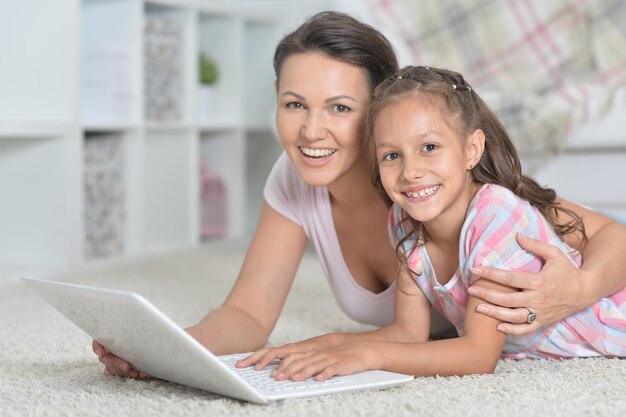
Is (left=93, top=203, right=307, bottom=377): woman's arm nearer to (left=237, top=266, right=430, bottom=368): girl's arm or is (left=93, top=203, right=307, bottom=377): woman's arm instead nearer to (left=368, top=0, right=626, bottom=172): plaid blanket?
(left=237, top=266, right=430, bottom=368): girl's arm

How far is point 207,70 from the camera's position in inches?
134

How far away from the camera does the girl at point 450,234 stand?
4.06 feet

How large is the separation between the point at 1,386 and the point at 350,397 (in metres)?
0.49

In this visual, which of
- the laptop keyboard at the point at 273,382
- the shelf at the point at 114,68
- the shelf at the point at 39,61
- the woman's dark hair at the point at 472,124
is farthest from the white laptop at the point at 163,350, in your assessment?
the shelf at the point at 114,68

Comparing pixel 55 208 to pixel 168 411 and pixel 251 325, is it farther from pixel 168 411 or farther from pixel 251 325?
pixel 168 411

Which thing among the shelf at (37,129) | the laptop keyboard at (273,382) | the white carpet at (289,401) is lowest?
the white carpet at (289,401)

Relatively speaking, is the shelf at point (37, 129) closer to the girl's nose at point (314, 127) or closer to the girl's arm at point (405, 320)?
the girl's nose at point (314, 127)

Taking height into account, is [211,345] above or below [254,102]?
below

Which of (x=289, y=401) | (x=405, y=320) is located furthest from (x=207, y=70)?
(x=289, y=401)

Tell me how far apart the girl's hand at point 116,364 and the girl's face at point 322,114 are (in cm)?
38

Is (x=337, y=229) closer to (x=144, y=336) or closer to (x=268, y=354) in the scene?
(x=268, y=354)

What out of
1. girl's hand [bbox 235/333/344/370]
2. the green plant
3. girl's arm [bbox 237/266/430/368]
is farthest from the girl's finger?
the green plant

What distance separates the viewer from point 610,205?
2549mm

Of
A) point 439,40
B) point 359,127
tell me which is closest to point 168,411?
point 359,127
